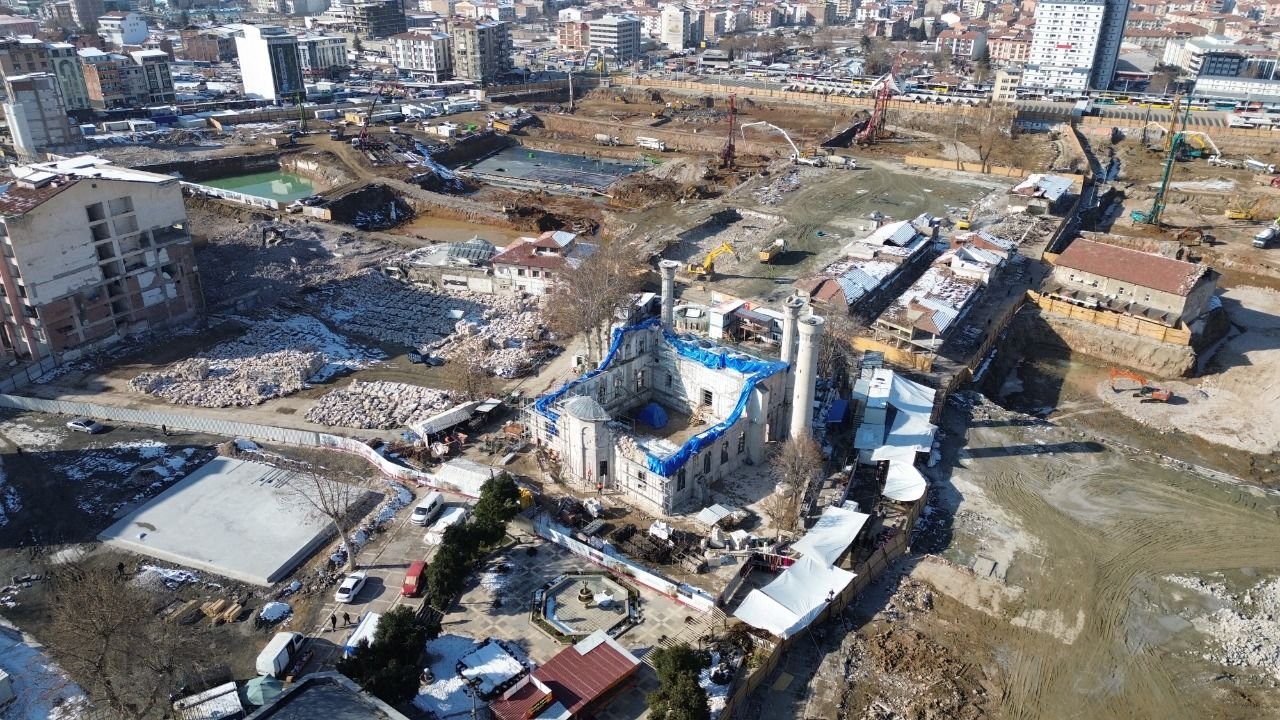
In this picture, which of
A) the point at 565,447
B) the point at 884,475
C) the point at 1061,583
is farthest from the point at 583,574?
the point at 1061,583

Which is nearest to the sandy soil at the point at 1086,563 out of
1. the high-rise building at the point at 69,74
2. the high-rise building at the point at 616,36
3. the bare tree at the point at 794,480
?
the bare tree at the point at 794,480

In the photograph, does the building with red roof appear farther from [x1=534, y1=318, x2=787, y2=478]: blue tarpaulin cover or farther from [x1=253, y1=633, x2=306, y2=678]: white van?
[x1=534, y1=318, x2=787, y2=478]: blue tarpaulin cover

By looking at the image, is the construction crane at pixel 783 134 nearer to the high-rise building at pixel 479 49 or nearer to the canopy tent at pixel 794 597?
the high-rise building at pixel 479 49

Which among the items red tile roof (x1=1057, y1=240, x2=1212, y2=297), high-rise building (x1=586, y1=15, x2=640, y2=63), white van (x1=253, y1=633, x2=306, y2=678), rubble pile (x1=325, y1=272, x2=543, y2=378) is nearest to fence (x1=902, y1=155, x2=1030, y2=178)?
red tile roof (x1=1057, y1=240, x2=1212, y2=297)

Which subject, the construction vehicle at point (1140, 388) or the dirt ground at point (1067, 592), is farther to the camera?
the construction vehicle at point (1140, 388)

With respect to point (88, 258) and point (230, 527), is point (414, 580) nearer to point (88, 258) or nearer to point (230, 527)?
point (230, 527)

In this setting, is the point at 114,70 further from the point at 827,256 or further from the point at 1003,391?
the point at 1003,391

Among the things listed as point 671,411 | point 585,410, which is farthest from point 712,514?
point 671,411
